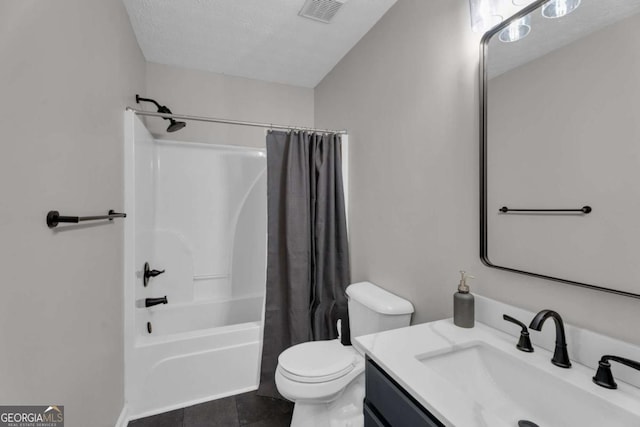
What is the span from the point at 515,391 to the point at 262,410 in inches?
59.2

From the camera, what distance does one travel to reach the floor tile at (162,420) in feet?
5.51

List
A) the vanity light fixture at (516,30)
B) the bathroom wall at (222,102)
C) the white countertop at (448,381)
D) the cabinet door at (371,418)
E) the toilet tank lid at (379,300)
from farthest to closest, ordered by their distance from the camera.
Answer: the bathroom wall at (222,102)
the toilet tank lid at (379,300)
the vanity light fixture at (516,30)
the cabinet door at (371,418)
the white countertop at (448,381)

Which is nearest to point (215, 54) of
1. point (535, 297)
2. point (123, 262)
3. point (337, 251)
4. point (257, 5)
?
point (257, 5)

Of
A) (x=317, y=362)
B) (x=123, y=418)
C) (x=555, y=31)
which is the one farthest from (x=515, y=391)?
(x=123, y=418)

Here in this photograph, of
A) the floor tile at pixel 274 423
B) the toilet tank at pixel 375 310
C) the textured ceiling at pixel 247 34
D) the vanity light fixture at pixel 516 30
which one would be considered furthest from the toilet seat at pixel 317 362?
the textured ceiling at pixel 247 34

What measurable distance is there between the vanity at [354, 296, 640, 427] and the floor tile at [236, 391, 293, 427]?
1.04 metres

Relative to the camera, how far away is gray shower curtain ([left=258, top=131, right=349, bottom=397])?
1.97m

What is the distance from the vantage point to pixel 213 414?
5.77 ft

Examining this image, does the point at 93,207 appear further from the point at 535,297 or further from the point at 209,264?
the point at 535,297

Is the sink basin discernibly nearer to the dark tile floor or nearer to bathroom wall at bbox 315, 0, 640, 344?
bathroom wall at bbox 315, 0, 640, 344

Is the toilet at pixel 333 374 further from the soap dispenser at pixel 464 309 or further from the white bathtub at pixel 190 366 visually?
the white bathtub at pixel 190 366

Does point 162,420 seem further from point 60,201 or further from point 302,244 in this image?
point 60,201

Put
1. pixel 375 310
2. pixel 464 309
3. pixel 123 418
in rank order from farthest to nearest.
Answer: pixel 123 418, pixel 375 310, pixel 464 309

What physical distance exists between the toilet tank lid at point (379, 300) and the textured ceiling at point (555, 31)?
1.13 meters
